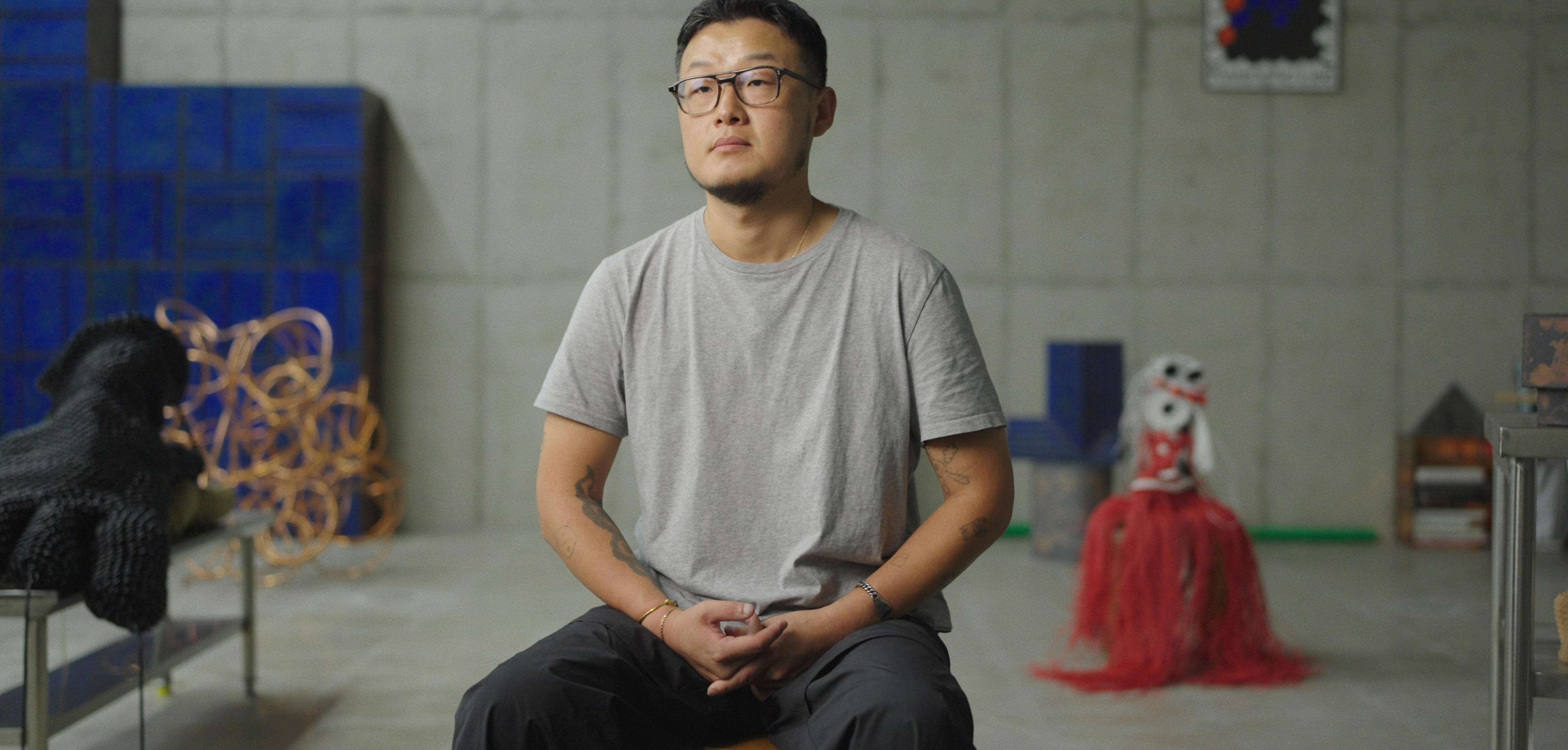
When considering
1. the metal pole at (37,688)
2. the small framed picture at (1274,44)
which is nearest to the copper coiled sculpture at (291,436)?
the metal pole at (37,688)

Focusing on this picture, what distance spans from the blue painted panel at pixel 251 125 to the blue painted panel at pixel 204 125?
0.04m

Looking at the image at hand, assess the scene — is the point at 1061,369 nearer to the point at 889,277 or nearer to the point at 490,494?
the point at 490,494

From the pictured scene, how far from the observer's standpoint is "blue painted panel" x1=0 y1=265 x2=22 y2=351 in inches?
207

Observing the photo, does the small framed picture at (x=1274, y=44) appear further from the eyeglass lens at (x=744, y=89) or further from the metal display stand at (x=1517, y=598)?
the eyeglass lens at (x=744, y=89)

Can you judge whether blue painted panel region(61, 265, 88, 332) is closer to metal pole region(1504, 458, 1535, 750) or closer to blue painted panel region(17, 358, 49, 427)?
blue painted panel region(17, 358, 49, 427)

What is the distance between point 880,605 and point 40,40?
539cm

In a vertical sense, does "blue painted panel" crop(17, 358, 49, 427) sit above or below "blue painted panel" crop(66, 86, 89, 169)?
below

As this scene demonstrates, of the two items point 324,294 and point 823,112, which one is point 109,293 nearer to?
point 324,294

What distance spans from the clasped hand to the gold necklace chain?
46 centimetres

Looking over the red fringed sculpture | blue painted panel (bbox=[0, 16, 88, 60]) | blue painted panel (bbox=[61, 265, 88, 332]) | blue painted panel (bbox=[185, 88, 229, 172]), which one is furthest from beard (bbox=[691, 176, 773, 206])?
blue painted panel (bbox=[0, 16, 88, 60])

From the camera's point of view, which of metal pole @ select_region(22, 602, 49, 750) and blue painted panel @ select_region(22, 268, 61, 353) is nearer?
metal pole @ select_region(22, 602, 49, 750)

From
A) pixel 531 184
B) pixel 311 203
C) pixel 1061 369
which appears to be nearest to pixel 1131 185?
pixel 1061 369

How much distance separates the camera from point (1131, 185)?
5641mm

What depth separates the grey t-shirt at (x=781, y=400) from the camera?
1.51 metres
